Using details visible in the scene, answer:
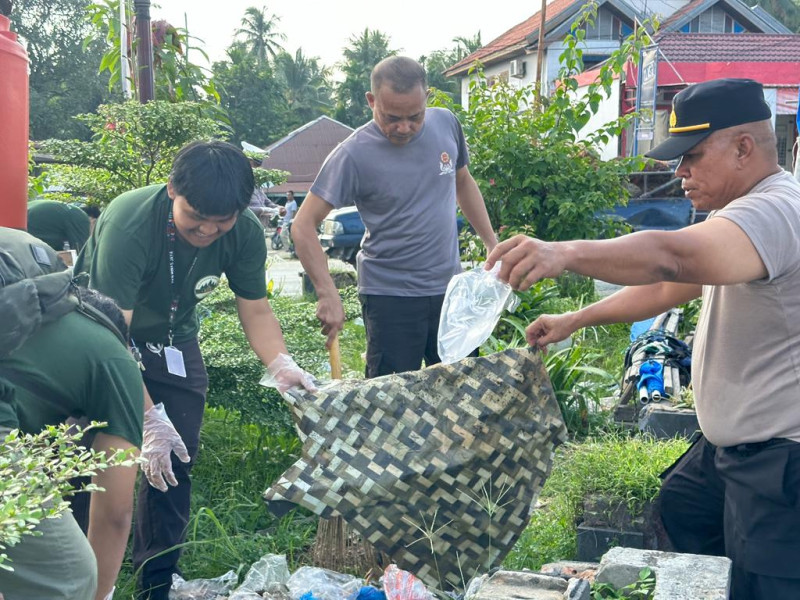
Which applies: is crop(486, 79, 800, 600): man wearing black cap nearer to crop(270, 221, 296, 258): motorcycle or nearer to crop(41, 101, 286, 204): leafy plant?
crop(41, 101, 286, 204): leafy plant

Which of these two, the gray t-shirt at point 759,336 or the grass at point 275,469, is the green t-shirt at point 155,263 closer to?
the grass at point 275,469

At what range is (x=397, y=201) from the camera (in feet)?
14.3

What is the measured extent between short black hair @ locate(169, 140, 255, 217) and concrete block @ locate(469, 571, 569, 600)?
1448 millimetres

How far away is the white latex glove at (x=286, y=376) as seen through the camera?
3.05m

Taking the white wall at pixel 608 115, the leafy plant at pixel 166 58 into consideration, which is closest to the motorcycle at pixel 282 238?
the white wall at pixel 608 115

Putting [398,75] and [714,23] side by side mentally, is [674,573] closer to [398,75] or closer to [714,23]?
[398,75]

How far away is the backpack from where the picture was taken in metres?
2.03

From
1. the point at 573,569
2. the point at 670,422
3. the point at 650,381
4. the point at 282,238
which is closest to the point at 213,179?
the point at 573,569

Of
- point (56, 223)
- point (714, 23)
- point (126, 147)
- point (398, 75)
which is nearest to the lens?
point (398, 75)

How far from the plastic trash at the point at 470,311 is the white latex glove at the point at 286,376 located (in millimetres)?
465

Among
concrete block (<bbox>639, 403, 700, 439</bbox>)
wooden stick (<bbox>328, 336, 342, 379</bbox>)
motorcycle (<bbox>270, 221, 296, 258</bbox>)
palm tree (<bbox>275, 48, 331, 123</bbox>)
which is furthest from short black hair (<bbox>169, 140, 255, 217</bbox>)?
palm tree (<bbox>275, 48, 331, 123</bbox>)

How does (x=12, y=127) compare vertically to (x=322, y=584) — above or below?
above

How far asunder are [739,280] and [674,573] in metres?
0.81

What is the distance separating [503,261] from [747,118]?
2.80 feet
